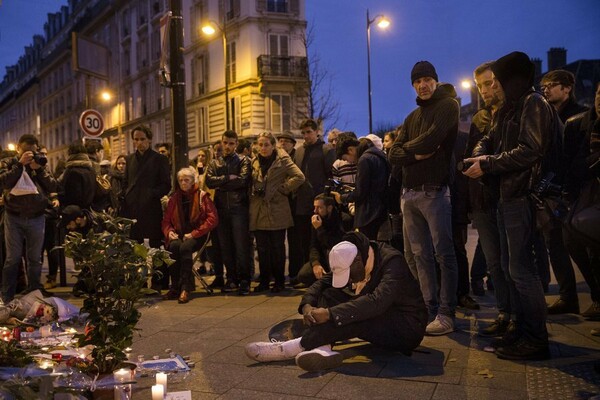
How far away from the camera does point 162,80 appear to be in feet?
30.9

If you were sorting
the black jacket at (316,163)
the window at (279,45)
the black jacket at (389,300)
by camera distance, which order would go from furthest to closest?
the window at (279,45), the black jacket at (316,163), the black jacket at (389,300)

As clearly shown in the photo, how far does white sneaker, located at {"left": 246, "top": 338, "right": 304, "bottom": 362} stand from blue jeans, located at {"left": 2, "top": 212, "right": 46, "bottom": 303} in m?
4.53

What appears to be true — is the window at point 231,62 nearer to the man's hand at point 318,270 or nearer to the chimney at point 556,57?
the chimney at point 556,57

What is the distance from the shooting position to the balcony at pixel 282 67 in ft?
121

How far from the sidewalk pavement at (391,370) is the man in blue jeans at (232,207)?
2244 mm

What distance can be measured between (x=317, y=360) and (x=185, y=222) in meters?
4.37

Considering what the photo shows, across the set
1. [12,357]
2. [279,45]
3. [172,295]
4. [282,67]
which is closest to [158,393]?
[12,357]

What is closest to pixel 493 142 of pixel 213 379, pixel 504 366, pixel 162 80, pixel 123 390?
pixel 504 366

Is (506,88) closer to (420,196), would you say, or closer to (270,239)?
(420,196)

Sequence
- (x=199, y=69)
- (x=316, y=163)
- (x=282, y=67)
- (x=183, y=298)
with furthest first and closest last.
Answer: (x=199, y=69), (x=282, y=67), (x=316, y=163), (x=183, y=298)

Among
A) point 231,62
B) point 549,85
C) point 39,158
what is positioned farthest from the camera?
point 231,62

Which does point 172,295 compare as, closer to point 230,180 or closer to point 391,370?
point 230,180

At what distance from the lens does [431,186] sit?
5.47m

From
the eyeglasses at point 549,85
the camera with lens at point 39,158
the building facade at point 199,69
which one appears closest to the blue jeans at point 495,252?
the eyeglasses at point 549,85
